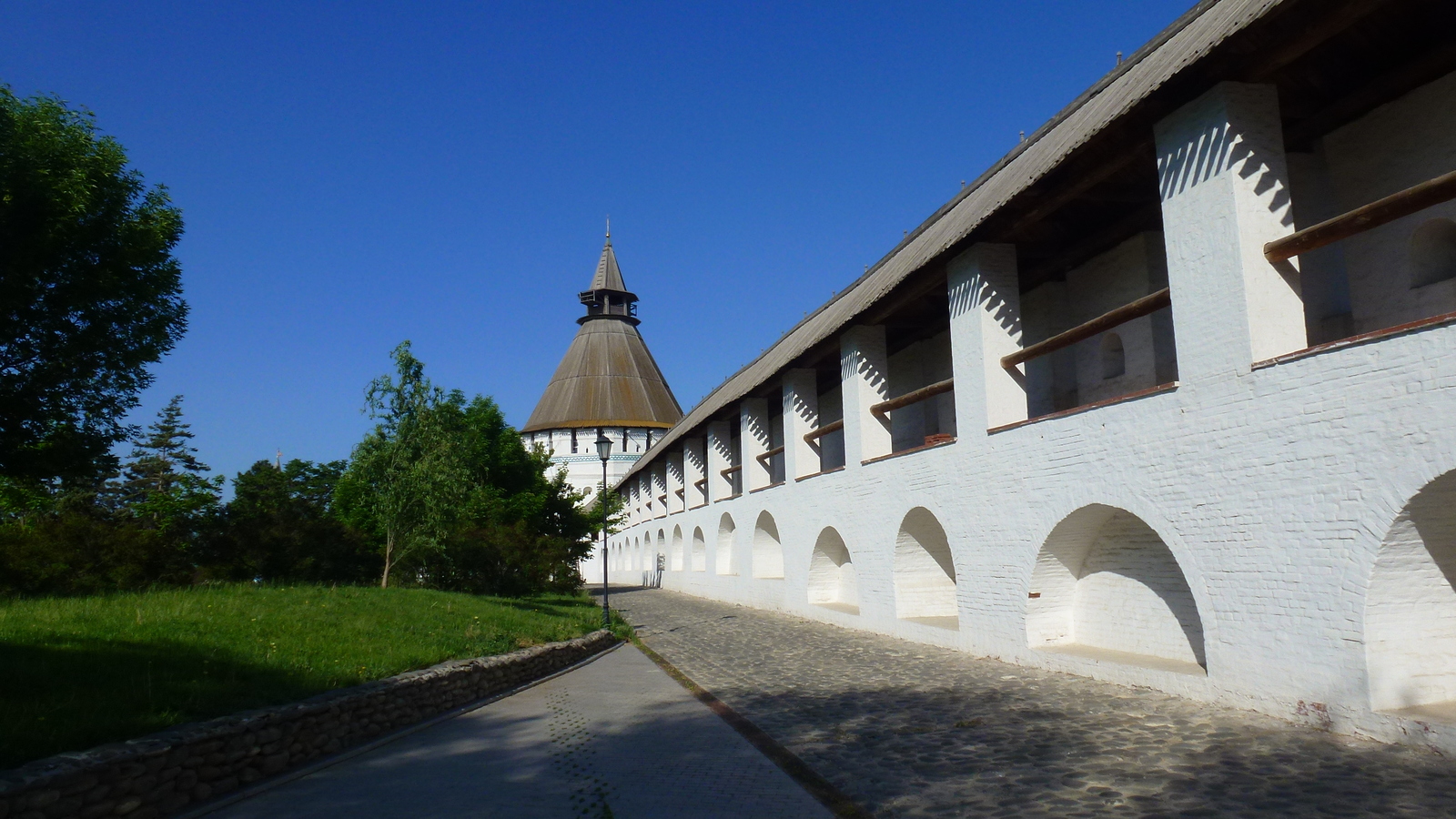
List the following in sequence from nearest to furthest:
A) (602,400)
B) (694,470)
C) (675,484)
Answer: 1. (694,470)
2. (675,484)
3. (602,400)

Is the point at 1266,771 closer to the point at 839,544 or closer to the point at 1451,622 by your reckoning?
the point at 1451,622

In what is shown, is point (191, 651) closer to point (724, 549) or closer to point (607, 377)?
point (724, 549)

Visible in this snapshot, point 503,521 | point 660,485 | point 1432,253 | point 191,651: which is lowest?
point 191,651

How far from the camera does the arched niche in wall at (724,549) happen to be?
25484mm

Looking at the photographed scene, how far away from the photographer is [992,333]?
11.5 meters

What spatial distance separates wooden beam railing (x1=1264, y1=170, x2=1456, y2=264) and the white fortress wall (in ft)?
0.67

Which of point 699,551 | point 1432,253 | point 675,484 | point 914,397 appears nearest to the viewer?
point 1432,253

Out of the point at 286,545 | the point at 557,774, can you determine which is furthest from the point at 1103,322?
the point at 286,545

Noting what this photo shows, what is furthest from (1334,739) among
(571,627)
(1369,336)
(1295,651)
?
(571,627)

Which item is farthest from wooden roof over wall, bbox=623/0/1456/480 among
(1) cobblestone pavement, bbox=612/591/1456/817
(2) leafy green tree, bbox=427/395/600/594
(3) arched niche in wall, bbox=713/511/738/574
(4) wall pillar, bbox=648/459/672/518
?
(4) wall pillar, bbox=648/459/672/518

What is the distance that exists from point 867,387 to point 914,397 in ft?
5.11

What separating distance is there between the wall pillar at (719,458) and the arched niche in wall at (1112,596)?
50.4 feet

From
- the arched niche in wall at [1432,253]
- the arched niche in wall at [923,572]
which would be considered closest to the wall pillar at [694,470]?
the arched niche in wall at [923,572]

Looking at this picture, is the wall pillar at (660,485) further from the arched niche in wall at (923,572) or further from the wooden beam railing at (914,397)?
the arched niche in wall at (923,572)
